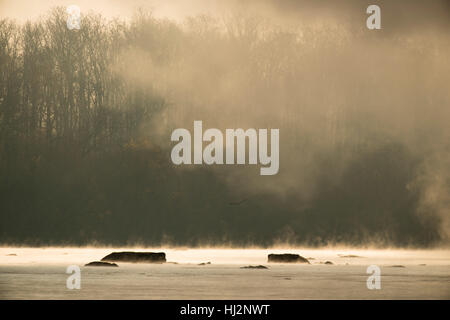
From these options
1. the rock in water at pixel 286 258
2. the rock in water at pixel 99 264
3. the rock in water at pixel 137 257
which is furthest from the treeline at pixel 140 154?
the rock in water at pixel 99 264

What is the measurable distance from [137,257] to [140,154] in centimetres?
838

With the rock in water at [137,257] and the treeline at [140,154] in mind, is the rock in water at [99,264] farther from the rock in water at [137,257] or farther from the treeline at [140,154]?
the treeline at [140,154]

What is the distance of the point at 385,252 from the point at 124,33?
60.7 feet

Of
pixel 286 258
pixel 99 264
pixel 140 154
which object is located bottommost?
pixel 286 258

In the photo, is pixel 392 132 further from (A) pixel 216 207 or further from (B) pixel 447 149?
(A) pixel 216 207

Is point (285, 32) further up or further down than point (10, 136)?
further up

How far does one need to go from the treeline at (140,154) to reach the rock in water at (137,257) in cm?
487

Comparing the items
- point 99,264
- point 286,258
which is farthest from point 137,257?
point 286,258

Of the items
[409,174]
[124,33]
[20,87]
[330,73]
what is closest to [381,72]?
[330,73]

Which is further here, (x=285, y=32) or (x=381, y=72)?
(x=381, y=72)

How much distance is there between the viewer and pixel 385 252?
53.0 m

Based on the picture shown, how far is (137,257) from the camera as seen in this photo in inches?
1871

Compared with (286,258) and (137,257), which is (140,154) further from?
(286,258)

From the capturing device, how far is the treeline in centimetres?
5347
